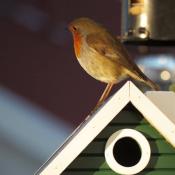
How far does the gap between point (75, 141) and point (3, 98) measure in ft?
8.82

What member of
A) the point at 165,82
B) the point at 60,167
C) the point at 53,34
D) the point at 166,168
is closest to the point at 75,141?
the point at 60,167

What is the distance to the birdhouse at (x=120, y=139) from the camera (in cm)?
270

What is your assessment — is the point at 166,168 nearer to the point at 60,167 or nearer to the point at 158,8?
the point at 60,167

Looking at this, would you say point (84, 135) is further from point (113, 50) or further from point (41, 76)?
point (41, 76)

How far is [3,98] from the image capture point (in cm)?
535

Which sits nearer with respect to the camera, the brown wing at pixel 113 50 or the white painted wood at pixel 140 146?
the white painted wood at pixel 140 146

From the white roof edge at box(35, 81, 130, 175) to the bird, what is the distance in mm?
181

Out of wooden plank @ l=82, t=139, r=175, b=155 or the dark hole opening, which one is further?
the dark hole opening

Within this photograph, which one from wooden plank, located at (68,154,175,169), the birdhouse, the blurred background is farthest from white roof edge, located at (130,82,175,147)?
the blurred background

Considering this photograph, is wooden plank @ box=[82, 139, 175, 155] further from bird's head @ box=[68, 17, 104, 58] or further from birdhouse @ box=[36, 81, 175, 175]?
bird's head @ box=[68, 17, 104, 58]

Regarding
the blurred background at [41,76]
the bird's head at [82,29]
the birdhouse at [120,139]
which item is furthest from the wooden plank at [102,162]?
the blurred background at [41,76]

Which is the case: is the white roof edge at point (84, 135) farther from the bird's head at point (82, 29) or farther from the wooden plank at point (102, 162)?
the bird's head at point (82, 29)

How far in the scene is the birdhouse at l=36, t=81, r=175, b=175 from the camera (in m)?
2.70

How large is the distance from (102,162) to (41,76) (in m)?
2.51
